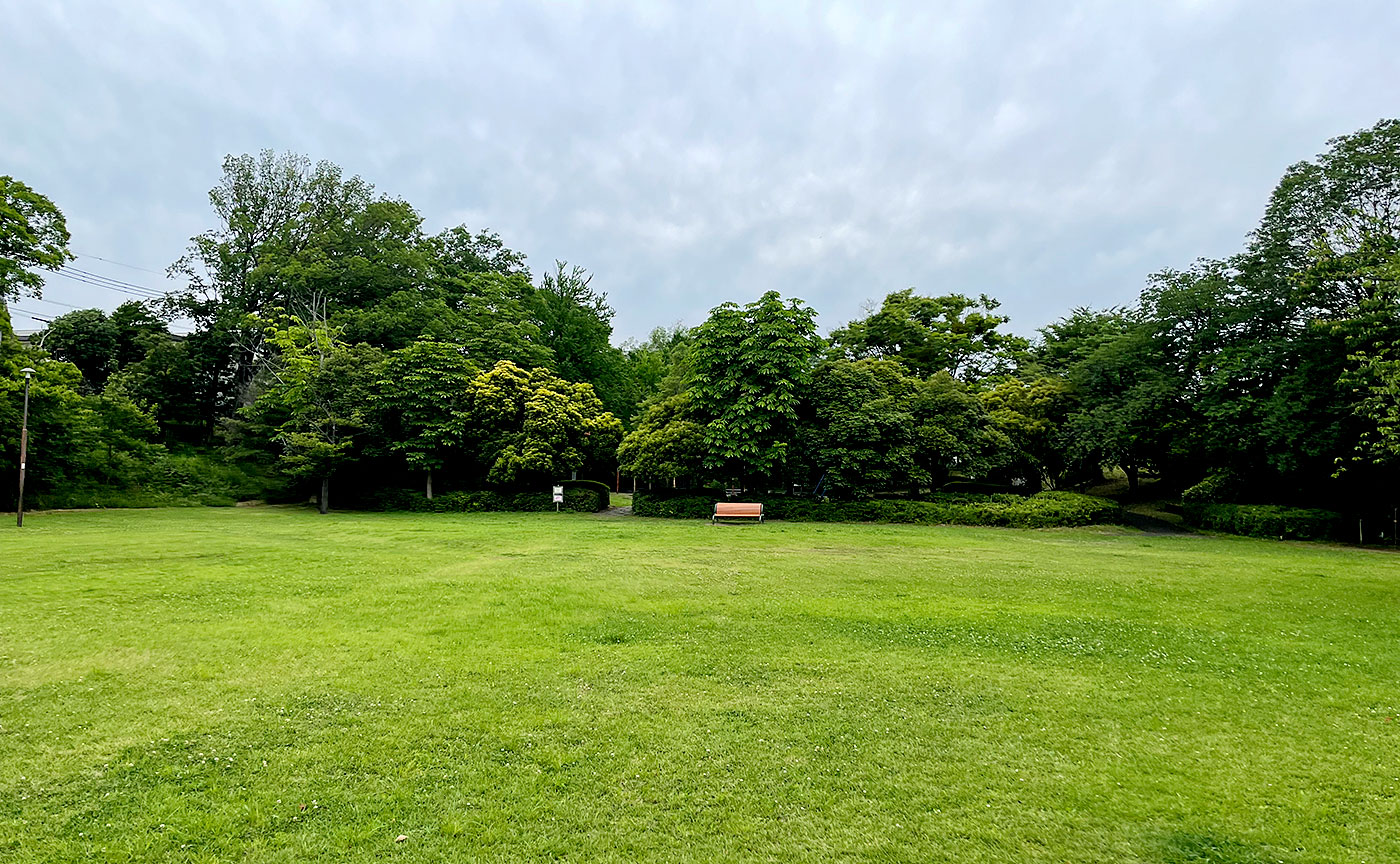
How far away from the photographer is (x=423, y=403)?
27.5 metres

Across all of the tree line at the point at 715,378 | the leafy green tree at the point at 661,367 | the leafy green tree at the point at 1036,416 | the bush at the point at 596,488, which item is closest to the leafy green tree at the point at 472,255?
the tree line at the point at 715,378

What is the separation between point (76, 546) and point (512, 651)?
1297 cm

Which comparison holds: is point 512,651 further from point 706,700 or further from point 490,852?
point 490,852

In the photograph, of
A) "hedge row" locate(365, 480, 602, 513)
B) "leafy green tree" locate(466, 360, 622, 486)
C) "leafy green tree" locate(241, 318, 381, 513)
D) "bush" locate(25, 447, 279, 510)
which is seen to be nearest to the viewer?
"bush" locate(25, 447, 279, 510)

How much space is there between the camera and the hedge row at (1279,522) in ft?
62.3

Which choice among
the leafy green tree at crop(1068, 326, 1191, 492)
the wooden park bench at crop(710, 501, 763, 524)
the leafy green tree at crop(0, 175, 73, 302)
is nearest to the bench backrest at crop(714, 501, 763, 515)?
the wooden park bench at crop(710, 501, 763, 524)

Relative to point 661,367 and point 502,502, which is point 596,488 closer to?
point 502,502

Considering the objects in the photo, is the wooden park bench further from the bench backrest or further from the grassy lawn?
the grassy lawn

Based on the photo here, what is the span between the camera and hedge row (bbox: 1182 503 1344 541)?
19.0m

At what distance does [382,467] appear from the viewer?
3055 cm

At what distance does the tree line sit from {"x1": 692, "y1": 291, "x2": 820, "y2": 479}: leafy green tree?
11 centimetres

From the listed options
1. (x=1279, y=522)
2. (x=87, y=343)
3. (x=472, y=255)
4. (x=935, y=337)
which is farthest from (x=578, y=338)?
(x=1279, y=522)

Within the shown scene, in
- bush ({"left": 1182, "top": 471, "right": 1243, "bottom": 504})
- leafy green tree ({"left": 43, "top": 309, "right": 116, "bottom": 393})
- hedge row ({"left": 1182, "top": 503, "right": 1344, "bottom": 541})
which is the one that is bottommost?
hedge row ({"left": 1182, "top": 503, "right": 1344, "bottom": 541})

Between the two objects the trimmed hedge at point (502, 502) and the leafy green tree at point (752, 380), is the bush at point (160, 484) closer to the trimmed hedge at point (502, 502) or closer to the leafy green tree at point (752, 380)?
the trimmed hedge at point (502, 502)
